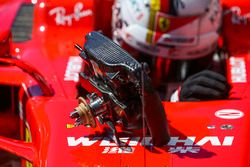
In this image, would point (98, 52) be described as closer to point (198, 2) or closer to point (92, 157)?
point (92, 157)

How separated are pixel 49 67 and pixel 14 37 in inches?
17.0

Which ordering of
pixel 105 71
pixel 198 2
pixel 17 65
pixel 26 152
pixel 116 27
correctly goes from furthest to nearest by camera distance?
pixel 116 27 → pixel 198 2 → pixel 17 65 → pixel 26 152 → pixel 105 71

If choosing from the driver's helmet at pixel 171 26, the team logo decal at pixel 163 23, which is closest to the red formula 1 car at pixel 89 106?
the driver's helmet at pixel 171 26

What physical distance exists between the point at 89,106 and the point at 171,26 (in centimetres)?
95

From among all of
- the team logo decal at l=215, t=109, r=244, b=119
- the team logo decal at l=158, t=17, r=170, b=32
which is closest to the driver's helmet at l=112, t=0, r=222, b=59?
the team logo decal at l=158, t=17, r=170, b=32

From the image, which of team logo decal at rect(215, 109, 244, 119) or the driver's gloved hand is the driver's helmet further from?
team logo decal at rect(215, 109, 244, 119)

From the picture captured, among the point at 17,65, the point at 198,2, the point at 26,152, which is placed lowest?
the point at 26,152

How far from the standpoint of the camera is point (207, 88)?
3273 millimetres

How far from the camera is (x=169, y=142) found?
2832 millimetres

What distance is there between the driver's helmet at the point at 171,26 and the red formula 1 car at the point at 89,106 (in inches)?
7.6

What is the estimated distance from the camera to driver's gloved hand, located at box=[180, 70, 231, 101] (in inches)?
128

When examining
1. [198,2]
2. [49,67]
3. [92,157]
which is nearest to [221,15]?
[198,2]

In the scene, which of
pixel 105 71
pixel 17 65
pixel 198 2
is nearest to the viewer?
pixel 105 71

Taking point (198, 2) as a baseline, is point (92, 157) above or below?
below
